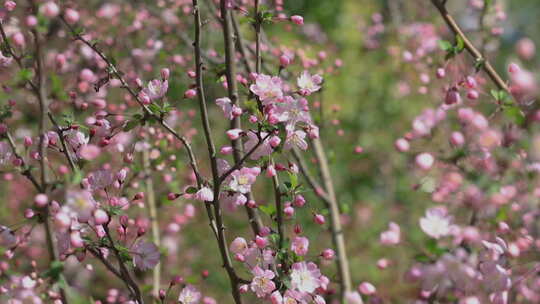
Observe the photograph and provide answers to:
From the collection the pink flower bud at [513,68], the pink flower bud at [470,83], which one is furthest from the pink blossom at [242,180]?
the pink flower bud at [513,68]

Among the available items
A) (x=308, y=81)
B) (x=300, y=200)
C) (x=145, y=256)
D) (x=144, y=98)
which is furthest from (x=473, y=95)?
(x=145, y=256)

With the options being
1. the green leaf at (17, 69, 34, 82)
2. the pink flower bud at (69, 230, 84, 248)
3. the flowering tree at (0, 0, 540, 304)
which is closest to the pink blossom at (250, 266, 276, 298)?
the flowering tree at (0, 0, 540, 304)

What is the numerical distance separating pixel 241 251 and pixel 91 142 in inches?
22.2

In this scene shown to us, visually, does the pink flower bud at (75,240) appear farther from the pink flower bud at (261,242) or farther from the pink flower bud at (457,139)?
the pink flower bud at (457,139)

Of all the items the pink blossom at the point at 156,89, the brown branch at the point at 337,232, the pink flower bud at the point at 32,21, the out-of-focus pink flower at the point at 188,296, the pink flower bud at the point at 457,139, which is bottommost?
the brown branch at the point at 337,232

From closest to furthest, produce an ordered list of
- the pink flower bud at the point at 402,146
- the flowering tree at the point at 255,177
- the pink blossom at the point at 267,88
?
1. the flowering tree at the point at 255,177
2. the pink blossom at the point at 267,88
3. the pink flower bud at the point at 402,146

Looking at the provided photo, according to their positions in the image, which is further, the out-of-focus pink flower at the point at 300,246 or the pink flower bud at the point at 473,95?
the pink flower bud at the point at 473,95

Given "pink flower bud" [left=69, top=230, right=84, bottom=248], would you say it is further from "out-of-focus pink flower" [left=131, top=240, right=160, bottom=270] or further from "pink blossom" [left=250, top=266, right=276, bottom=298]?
"pink blossom" [left=250, top=266, right=276, bottom=298]

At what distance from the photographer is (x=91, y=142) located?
1.65 meters

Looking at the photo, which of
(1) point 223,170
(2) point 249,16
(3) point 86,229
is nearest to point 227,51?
(2) point 249,16

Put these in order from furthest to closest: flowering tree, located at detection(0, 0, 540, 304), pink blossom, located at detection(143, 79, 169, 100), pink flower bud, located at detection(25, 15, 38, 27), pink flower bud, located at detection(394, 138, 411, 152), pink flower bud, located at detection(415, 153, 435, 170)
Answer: pink flower bud, located at detection(394, 138, 411, 152) → pink flower bud, located at detection(415, 153, 435, 170) → pink blossom, located at detection(143, 79, 169, 100) → flowering tree, located at detection(0, 0, 540, 304) → pink flower bud, located at detection(25, 15, 38, 27)

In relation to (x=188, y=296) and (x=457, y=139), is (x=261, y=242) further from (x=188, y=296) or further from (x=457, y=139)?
(x=457, y=139)

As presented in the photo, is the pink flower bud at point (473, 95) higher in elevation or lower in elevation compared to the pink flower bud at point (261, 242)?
higher

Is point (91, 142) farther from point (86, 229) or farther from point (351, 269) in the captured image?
point (351, 269)
